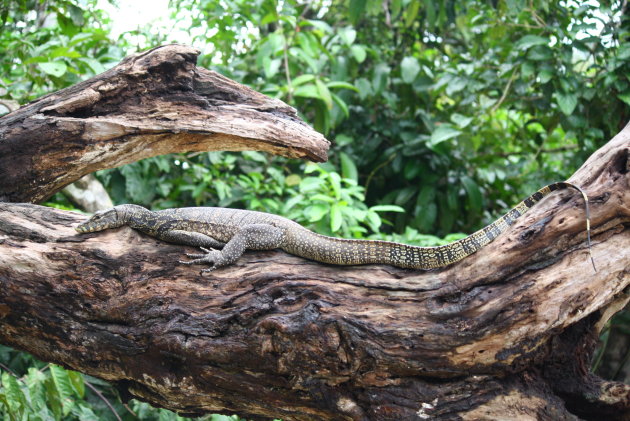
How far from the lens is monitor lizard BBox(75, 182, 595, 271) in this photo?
13.9 ft

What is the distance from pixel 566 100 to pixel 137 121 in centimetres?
572

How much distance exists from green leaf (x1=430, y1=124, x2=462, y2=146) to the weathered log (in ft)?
12.9

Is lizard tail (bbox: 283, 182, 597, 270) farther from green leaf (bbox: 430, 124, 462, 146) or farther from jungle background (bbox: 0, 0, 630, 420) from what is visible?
green leaf (bbox: 430, 124, 462, 146)

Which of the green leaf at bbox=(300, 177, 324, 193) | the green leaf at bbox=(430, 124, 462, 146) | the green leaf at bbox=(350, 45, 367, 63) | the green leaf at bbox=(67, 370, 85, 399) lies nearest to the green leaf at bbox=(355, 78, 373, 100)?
the green leaf at bbox=(350, 45, 367, 63)

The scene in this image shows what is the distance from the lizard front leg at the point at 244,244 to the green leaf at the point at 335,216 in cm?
200

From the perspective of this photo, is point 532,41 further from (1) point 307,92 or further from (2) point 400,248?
(2) point 400,248

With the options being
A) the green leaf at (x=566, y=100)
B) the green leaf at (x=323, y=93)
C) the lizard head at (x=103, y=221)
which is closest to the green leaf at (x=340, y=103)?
the green leaf at (x=323, y=93)

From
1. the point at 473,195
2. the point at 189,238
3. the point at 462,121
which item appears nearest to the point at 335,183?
the point at 462,121

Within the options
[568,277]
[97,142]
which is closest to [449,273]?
[568,277]

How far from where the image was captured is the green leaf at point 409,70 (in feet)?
31.7

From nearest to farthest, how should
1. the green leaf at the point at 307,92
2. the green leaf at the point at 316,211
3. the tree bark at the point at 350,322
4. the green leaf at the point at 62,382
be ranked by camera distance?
the tree bark at the point at 350,322, the green leaf at the point at 62,382, the green leaf at the point at 316,211, the green leaf at the point at 307,92

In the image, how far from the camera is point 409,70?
31.9 feet

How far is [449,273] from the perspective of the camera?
163 inches

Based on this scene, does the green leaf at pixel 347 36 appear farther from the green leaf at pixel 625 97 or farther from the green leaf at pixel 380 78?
→ the green leaf at pixel 625 97
